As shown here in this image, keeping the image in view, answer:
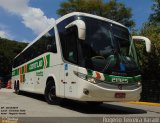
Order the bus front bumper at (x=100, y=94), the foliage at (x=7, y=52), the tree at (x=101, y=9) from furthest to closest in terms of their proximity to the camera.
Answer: the foliage at (x=7, y=52), the tree at (x=101, y=9), the bus front bumper at (x=100, y=94)

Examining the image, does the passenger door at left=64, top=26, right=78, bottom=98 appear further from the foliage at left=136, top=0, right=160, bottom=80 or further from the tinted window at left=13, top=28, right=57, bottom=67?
the foliage at left=136, top=0, right=160, bottom=80

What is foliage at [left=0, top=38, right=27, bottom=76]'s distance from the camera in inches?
2199

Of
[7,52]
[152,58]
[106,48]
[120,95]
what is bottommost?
[120,95]

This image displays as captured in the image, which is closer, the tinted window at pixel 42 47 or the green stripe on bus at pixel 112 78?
the green stripe on bus at pixel 112 78

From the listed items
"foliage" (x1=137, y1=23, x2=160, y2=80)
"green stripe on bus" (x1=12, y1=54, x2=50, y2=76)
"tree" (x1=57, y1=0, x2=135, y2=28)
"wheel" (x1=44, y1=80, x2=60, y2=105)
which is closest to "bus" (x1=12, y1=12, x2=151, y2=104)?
"wheel" (x1=44, y1=80, x2=60, y2=105)

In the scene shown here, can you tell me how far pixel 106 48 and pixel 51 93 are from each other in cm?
351

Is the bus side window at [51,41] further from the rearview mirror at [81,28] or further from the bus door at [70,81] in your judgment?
the rearview mirror at [81,28]

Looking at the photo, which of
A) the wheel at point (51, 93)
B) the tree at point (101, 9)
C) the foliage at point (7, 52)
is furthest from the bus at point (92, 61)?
the foliage at point (7, 52)

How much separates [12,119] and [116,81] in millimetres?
3867

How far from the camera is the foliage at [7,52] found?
5585 cm

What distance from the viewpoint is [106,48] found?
12391mm

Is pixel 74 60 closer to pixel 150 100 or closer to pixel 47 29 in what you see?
pixel 47 29

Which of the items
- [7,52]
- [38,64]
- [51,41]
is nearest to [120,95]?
[51,41]

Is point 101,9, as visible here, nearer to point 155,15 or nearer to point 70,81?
point 155,15
